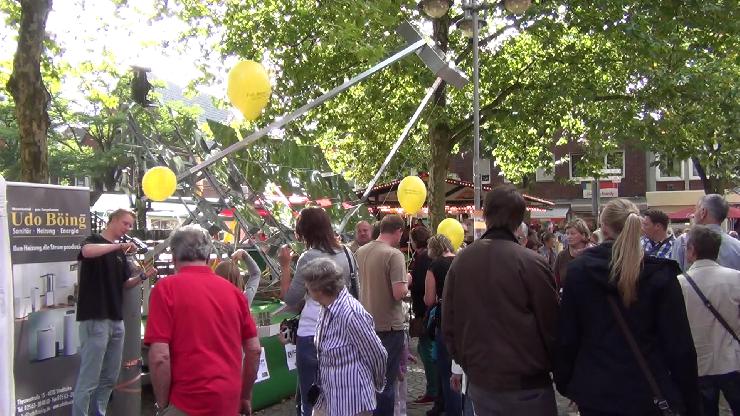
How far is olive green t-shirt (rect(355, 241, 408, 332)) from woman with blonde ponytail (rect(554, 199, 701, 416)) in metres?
2.60

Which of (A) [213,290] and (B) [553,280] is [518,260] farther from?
(A) [213,290]

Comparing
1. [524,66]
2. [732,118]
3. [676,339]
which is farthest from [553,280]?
[524,66]

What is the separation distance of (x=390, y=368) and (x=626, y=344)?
272 centimetres

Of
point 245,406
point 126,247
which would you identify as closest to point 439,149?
point 126,247

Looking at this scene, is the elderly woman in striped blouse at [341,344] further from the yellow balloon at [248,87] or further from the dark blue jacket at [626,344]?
the yellow balloon at [248,87]

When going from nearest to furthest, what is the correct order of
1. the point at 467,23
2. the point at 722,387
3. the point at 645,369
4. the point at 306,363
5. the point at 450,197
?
the point at 645,369
the point at 722,387
the point at 306,363
the point at 467,23
the point at 450,197

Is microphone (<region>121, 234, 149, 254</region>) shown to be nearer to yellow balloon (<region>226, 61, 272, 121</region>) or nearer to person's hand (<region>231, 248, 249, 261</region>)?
person's hand (<region>231, 248, 249, 261</region>)

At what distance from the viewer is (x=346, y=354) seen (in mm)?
3781

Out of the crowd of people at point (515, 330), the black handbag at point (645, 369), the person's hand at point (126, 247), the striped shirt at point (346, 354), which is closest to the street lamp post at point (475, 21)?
the person's hand at point (126, 247)

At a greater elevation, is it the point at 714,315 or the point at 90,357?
the point at 714,315

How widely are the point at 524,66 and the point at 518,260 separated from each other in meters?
14.3

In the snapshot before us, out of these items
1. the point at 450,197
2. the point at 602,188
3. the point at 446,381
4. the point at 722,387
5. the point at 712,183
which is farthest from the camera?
the point at 602,188

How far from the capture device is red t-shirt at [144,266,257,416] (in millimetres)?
3193

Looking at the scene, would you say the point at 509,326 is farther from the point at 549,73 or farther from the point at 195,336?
the point at 549,73
